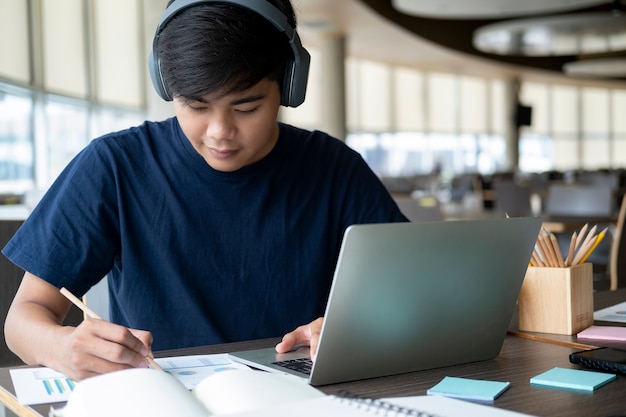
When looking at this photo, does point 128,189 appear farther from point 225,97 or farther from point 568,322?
point 568,322

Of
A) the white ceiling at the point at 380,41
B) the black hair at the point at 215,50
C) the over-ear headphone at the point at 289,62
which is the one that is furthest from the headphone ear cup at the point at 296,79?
the white ceiling at the point at 380,41

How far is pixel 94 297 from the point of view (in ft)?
5.36

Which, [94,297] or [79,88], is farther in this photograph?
[79,88]

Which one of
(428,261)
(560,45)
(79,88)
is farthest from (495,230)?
(560,45)

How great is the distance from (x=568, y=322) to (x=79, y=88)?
21.7 ft

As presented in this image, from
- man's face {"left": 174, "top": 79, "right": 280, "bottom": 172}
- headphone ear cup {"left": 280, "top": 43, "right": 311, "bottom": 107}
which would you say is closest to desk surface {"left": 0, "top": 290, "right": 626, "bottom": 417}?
man's face {"left": 174, "top": 79, "right": 280, "bottom": 172}

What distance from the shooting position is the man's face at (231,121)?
3.71ft

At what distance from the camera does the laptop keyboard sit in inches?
38.0

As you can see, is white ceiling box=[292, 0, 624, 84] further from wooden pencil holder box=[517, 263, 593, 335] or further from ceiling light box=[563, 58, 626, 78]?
wooden pencil holder box=[517, 263, 593, 335]

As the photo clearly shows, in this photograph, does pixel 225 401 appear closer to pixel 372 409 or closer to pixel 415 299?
pixel 372 409

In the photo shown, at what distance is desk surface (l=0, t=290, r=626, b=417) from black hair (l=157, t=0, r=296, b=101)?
38 cm

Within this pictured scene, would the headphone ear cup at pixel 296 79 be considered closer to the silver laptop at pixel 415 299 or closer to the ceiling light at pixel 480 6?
the silver laptop at pixel 415 299

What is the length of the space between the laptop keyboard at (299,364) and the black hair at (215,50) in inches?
15.1

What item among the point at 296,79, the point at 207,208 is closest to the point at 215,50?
the point at 296,79
